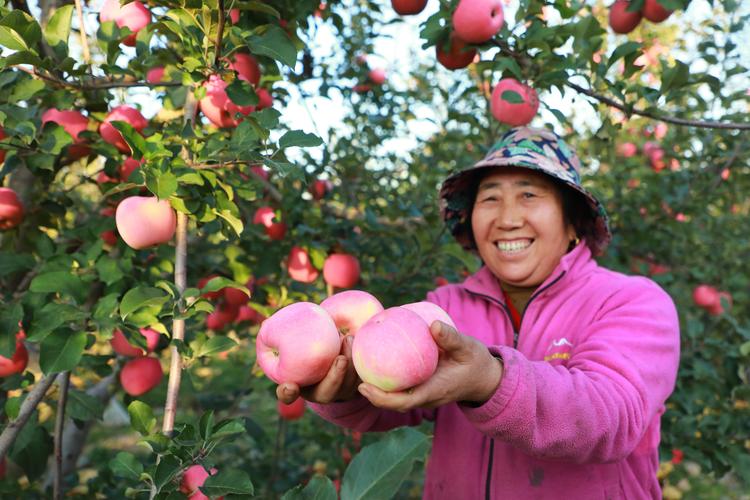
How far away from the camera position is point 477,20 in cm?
156

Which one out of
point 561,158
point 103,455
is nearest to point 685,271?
point 561,158

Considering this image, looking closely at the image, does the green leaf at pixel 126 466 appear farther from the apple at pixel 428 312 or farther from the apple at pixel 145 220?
the apple at pixel 428 312

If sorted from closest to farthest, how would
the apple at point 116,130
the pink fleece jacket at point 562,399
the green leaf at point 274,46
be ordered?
the pink fleece jacket at point 562,399, the green leaf at point 274,46, the apple at point 116,130

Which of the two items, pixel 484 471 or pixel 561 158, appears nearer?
pixel 484 471

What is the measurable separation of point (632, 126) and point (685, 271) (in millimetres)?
1886

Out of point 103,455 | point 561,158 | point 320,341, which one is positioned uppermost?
point 561,158

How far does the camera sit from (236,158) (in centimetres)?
128

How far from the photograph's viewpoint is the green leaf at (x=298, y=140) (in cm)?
128

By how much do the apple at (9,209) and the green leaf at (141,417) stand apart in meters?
0.83

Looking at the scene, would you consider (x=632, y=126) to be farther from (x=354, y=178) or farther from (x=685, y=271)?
(x=354, y=178)

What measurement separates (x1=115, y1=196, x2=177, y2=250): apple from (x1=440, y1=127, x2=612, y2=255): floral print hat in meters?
0.75

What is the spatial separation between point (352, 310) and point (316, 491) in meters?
0.36

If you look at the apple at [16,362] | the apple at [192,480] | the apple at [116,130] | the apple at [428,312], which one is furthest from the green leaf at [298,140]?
the apple at [16,362]

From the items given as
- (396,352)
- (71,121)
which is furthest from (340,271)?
(396,352)
